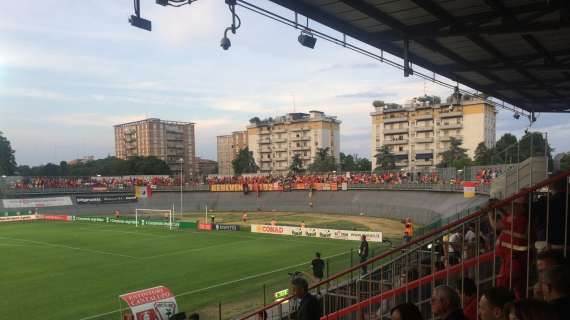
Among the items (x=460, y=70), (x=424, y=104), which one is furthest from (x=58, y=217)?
→ (x=424, y=104)

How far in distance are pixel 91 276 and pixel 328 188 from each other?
131ft

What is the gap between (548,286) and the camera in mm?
3664

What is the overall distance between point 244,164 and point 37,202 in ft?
236

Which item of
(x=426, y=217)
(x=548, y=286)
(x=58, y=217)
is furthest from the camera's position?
(x=58, y=217)

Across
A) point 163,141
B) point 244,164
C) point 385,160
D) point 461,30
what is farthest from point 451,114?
point 163,141

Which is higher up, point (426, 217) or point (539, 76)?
point (539, 76)

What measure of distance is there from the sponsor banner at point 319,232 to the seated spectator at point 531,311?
27960 mm

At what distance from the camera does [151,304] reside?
12.6 metres

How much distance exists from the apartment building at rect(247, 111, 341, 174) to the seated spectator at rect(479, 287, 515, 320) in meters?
122

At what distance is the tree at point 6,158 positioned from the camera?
104850 millimetres

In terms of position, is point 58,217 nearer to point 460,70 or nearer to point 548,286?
point 460,70

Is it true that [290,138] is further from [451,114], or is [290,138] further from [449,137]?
[451,114]

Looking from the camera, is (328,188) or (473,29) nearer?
(473,29)

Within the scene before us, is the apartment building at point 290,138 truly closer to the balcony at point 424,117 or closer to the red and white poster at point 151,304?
the balcony at point 424,117
